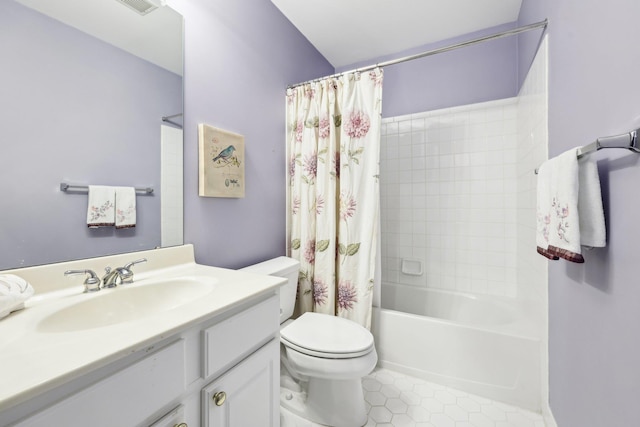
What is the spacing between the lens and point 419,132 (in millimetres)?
2320

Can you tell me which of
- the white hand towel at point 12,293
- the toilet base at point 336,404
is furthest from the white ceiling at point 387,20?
the toilet base at point 336,404

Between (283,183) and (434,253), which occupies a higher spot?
(283,183)

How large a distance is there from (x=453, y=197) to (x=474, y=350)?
1153 mm

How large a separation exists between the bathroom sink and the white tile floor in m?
0.89

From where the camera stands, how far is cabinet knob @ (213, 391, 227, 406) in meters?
0.75

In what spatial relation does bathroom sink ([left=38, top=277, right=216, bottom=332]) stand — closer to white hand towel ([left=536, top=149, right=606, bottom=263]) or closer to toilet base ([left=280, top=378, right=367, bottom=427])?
toilet base ([left=280, top=378, right=367, bottom=427])

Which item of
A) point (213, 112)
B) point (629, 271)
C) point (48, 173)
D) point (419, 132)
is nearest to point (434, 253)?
point (419, 132)

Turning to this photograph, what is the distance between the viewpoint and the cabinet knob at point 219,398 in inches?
29.6

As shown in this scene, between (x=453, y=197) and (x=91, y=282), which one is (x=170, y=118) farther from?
(x=453, y=197)

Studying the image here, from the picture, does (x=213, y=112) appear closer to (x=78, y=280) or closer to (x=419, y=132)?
(x=78, y=280)

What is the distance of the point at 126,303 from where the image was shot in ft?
3.00

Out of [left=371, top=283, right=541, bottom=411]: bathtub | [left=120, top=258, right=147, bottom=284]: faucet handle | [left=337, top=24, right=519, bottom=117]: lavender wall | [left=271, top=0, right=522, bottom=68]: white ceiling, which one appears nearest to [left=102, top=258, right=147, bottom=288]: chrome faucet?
[left=120, top=258, right=147, bottom=284]: faucet handle

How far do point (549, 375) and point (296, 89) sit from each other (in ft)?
7.07

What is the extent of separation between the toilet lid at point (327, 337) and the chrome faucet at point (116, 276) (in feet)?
2.42
